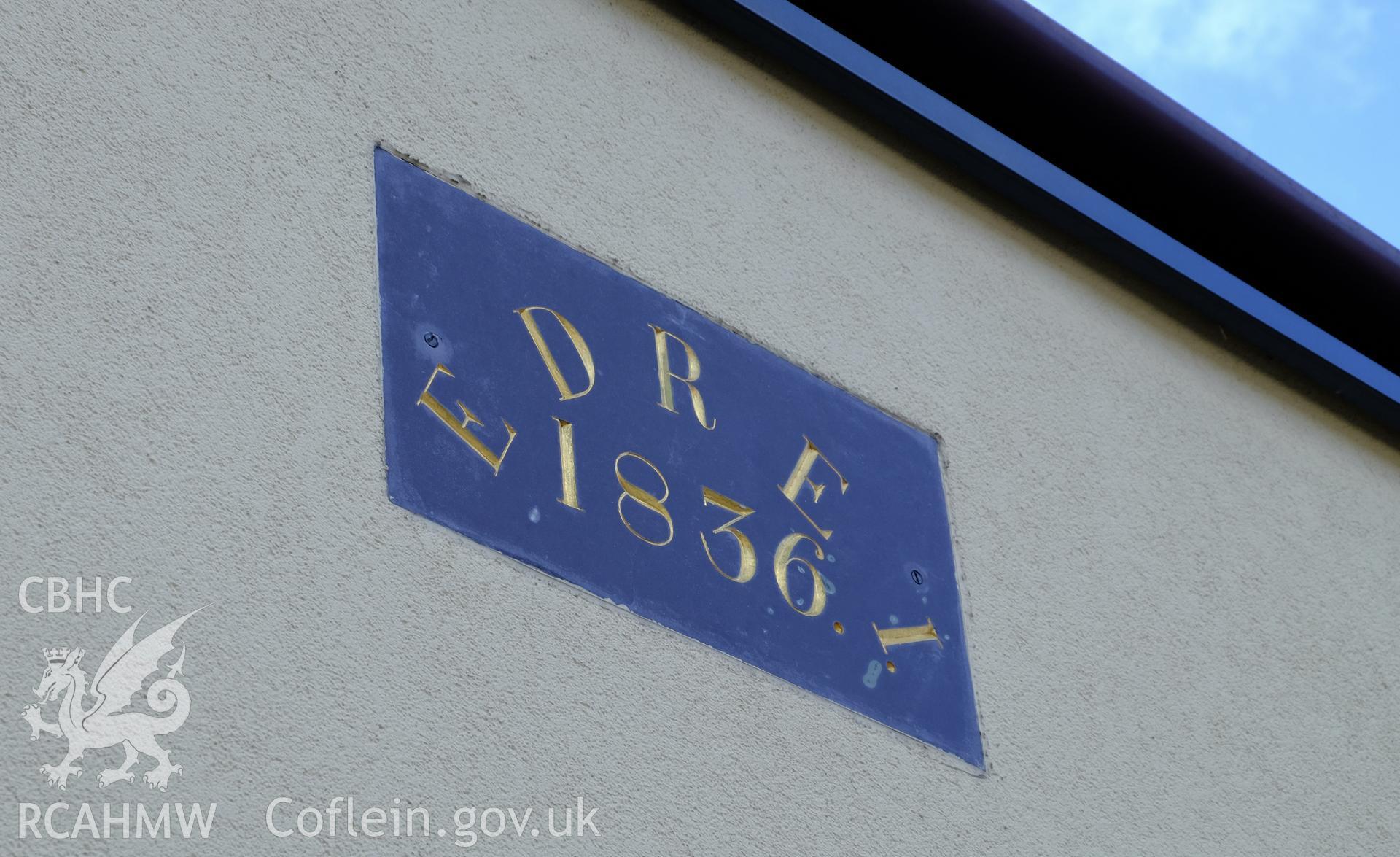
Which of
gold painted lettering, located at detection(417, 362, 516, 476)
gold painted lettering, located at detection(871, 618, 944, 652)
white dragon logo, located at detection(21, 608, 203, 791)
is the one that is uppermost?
gold painted lettering, located at detection(871, 618, 944, 652)

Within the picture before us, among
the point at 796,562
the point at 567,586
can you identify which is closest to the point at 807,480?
the point at 796,562

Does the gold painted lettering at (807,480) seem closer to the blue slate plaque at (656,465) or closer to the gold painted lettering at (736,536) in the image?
the blue slate plaque at (656,465)

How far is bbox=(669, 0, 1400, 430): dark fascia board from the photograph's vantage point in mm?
4406

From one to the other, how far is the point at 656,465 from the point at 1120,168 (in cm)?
205

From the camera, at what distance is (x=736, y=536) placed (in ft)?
10.9

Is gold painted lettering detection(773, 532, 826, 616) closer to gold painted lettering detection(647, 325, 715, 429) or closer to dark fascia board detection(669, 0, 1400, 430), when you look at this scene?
gold painted lettering detection(647, 325, 715, 429)

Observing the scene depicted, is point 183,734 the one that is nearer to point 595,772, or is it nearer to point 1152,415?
point 595,772

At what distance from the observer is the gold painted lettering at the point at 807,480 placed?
3500mm

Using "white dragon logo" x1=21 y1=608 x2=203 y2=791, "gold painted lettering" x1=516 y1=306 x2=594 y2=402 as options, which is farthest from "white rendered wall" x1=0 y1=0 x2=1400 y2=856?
"gold painted lettering" x1=516 y1=306 x2=594 y2=402

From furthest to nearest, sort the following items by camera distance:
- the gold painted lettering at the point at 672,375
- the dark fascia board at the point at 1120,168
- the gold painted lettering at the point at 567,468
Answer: the dark fascia board at the point at 1120,168, the gold painted lettering at the point at 672,375, the gold painted lettering at the point at 567,468

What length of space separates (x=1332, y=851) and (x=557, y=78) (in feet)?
7.85

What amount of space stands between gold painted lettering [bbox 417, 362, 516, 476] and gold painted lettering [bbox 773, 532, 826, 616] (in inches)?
23.5

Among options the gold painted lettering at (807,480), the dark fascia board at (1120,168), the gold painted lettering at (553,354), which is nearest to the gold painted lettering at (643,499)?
the gold painted lettering at (553,354)

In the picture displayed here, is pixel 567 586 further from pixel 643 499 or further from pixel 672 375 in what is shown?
pixel 672 375
